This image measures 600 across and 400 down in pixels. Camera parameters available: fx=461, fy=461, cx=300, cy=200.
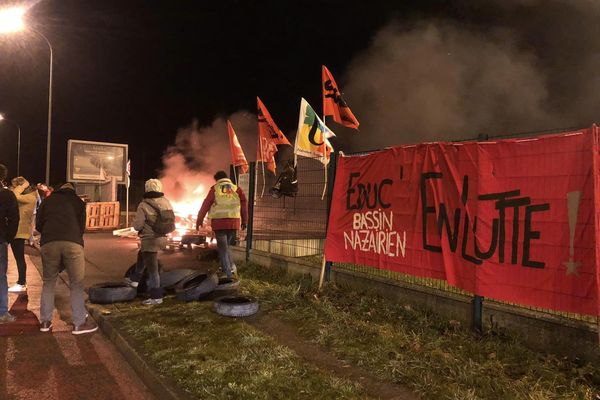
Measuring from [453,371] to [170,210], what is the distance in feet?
13.1

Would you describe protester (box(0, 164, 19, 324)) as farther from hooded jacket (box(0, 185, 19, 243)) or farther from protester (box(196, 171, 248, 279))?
protester (box(196, 171, 248, 279))

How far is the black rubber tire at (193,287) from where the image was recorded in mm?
6156

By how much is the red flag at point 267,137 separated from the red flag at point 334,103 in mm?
1910

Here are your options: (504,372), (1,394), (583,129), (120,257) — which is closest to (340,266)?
(504,372)

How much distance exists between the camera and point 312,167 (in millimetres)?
7180

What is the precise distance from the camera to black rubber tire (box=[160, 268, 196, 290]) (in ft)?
21.1

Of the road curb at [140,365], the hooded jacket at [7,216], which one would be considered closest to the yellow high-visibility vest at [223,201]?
the road curb at [140,365]


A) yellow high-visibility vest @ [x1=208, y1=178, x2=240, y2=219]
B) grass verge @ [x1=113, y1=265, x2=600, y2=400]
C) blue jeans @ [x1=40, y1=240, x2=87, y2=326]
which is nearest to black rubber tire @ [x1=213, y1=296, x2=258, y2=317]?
grass verge @ [x1=113, y1=265, x2=600, y2=400]

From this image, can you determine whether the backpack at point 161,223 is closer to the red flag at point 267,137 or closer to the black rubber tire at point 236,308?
the black rubber tire at point 236,308

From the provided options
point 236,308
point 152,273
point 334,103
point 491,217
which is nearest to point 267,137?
point 334,103

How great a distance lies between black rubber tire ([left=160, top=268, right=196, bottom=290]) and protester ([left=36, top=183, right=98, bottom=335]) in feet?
4.34

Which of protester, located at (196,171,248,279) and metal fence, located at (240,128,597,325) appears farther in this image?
protester, located at (196,171,248,279)

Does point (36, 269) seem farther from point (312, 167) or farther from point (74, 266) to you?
point (312, 167)

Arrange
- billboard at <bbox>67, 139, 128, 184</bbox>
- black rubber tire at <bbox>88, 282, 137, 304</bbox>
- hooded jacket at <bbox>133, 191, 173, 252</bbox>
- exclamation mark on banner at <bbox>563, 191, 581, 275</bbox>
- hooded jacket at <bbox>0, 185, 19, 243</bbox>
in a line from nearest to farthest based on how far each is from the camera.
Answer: exclamation mark on banner at <bbox>563, 191, 581, 275</bbox> → hooded jacket at <bbox>0, 185, 19, 243</bbox> → hooded jacket at <bbox>133, 191, 173, 252</bbox> → black rubber tire at <bbox>88, 282, 137, 304</bbox> → billboard at <bbox>67, 139, 128, 184</bbox>
